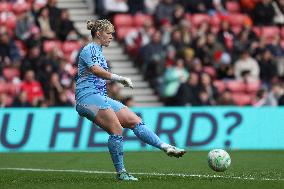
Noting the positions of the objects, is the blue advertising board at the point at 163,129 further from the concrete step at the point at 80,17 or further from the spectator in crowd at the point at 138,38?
the concrete step at the point at 80,17

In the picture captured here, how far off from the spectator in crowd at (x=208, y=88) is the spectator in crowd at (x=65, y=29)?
3327mm

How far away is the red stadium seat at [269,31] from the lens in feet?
85.4

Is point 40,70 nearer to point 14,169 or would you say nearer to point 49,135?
point 49,135

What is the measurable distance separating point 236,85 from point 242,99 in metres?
0.39

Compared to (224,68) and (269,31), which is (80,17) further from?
(269,31)

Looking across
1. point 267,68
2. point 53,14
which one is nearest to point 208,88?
point 267,68

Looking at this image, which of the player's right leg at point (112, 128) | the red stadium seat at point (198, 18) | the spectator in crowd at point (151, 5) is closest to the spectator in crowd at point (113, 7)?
the spectator in crowd at point (151, 5)

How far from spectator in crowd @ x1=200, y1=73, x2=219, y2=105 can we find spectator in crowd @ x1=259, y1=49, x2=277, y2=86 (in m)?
1.99

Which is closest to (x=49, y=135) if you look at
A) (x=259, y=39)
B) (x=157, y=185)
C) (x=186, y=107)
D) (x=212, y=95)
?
(x=186, y=107)

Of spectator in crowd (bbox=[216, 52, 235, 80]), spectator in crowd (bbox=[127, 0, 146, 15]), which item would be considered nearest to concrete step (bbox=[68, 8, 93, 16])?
spectator in crowd (bbox=[127, 0, 146, 15])

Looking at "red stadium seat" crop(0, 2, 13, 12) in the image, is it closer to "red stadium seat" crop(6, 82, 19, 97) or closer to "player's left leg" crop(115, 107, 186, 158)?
"red stadium seat" crop(6, 82, 19, 97)

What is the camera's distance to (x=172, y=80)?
22625 mm

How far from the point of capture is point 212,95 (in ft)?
74.8

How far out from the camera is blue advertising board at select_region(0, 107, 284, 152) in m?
20.2
